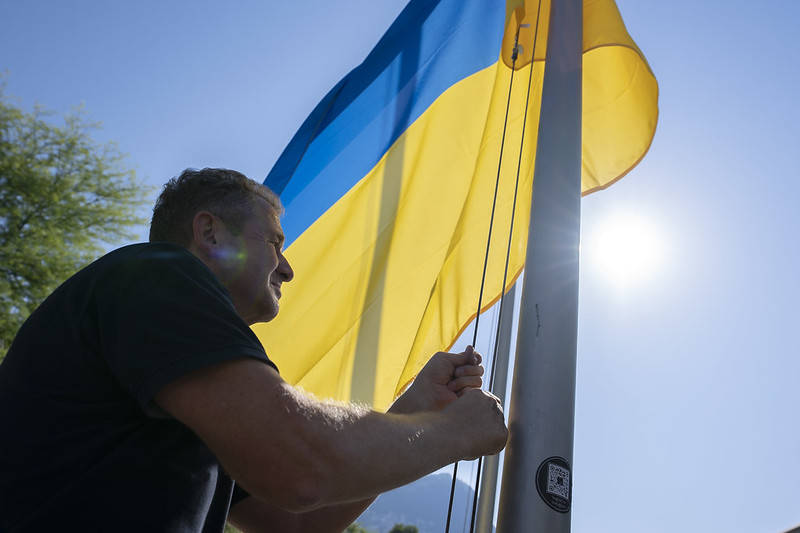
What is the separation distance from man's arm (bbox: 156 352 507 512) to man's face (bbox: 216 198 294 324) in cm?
82

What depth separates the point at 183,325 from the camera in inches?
48.9

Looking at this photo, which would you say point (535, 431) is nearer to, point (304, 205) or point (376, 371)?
point (376, 371)

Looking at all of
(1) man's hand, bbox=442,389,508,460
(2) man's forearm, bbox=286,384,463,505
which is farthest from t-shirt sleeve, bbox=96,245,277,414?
(1) man's hand, bbox=442,389,508,460

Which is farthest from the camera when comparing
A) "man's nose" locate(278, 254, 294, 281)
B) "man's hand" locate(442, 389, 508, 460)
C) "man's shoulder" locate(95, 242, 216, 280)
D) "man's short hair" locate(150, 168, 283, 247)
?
"man's nose" locate(278, 254, 294, 281)

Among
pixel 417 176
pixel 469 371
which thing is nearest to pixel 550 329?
pixel 469 371

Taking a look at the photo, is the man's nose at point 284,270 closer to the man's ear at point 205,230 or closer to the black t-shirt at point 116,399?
the man's ear at point 205,230

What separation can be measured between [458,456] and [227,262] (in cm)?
98

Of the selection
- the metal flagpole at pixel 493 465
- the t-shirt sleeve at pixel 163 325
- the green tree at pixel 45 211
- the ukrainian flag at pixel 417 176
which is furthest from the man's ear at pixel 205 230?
the green tree at pixel 45 211

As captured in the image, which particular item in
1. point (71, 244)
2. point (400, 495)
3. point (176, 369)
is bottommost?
point (176, 369)

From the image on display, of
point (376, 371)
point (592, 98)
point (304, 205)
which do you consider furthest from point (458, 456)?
point (304, 205)

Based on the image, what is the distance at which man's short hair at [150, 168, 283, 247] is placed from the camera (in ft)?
6.82

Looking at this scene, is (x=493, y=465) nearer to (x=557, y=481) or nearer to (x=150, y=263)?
(x=557, y=481)

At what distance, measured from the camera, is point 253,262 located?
6.67 feet

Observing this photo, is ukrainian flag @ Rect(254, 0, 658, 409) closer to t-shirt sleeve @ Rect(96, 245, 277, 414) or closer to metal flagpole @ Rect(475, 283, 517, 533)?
metal flagpole @ Rect(475, 283, 517, 533)
